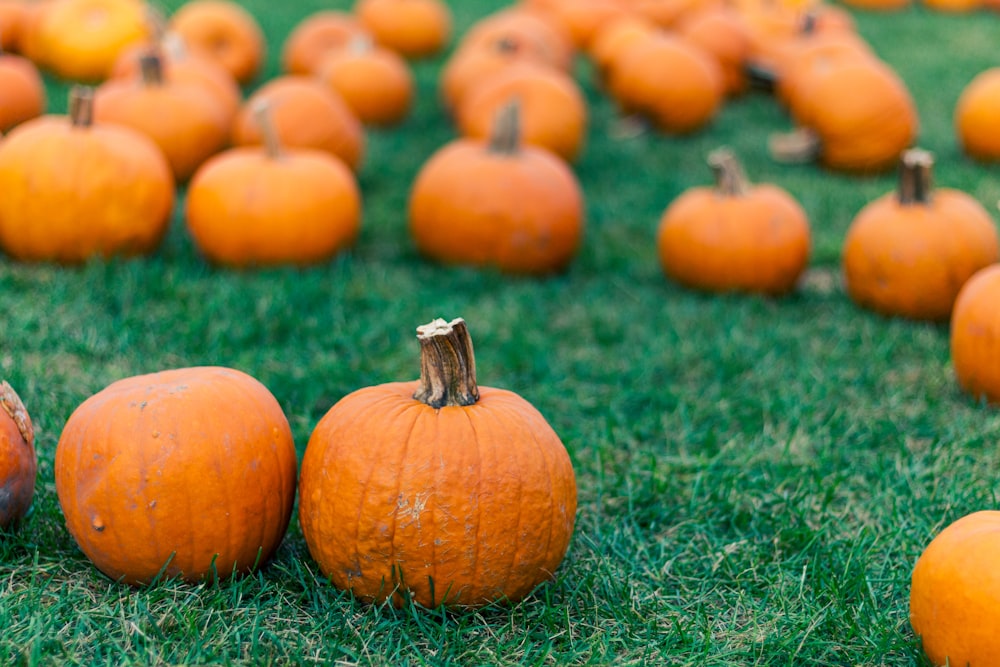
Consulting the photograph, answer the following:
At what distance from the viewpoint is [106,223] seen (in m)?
4.51

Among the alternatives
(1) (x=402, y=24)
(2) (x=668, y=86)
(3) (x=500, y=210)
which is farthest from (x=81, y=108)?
(1) (x=402, y=24)

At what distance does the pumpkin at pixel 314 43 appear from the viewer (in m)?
8.57

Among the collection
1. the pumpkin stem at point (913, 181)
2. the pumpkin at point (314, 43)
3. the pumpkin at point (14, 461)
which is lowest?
the pumpkin at point (14, 461)

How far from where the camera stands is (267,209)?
15.5ft

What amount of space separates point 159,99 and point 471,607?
167 inches

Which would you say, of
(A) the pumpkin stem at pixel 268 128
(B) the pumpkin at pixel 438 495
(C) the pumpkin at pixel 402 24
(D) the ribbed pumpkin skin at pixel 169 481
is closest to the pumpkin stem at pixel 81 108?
(A) the pumpkin stem at pixel 268 128

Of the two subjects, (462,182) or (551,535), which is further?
(462,182)

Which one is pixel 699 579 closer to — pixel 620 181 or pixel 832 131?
pixel 620 181

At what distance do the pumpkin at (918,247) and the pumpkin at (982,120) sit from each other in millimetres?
2753

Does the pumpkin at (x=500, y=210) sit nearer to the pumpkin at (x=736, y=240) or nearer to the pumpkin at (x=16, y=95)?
the pumpkin at (x=736, y=240)

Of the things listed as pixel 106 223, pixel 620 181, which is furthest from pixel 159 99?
pixel 620 181

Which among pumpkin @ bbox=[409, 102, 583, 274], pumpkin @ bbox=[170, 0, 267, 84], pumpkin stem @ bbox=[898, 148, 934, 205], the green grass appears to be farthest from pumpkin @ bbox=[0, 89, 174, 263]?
pumpkin @ bbox=[170, 0, 267, 84]

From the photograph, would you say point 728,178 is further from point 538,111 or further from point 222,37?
point 222,37

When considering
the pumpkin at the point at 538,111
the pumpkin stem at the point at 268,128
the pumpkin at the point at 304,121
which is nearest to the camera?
the pumpkin stem at the point at 268,128
